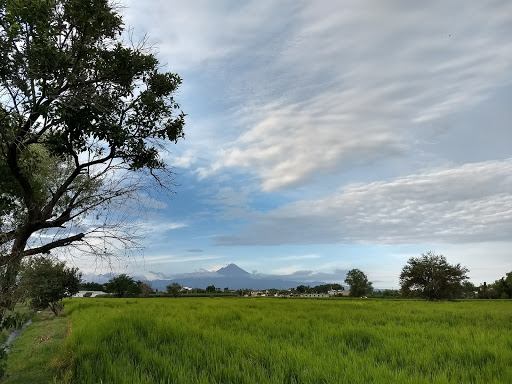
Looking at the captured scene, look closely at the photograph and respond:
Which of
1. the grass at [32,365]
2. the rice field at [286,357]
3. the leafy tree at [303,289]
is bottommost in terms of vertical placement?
the leafy tree at [303,289]

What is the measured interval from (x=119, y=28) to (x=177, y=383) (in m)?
9.57

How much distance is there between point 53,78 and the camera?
26.1 feet

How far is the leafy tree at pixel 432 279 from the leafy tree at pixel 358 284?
4210 cm

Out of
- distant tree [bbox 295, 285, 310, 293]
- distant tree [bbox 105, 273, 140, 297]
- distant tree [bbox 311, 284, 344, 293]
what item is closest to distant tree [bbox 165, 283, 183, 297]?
distant tree [bbox 105, 273, 140, 297]

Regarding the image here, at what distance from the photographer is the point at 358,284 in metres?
100

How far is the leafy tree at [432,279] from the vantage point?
55.1 m

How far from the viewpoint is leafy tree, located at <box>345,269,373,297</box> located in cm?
9944

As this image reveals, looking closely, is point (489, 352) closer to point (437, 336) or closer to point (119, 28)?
point (437, 336)

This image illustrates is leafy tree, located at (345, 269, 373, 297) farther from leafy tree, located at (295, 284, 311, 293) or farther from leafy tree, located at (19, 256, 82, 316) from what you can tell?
leafy tree, located at (19, 256, 82, 316)

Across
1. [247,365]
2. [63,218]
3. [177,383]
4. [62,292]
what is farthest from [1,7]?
[62,292]

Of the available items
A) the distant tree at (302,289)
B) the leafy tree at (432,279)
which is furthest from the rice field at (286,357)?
the distant tree at (302,289)

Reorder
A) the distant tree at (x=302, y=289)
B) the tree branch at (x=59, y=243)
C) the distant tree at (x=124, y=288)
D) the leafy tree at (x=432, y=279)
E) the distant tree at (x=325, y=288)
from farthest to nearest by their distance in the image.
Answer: the distant tree at (x=325, y=288), the distant tree at (x=302, y=289), the distant tree at (x=124, y=288), the leafy tree at (x=432, y=279), the tree branch at (x=59, y=243)

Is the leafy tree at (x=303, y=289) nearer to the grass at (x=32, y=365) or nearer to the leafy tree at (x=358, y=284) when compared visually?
the leafy tree at (x=358, y=284)

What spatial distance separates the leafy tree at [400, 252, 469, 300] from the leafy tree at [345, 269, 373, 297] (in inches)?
1657
